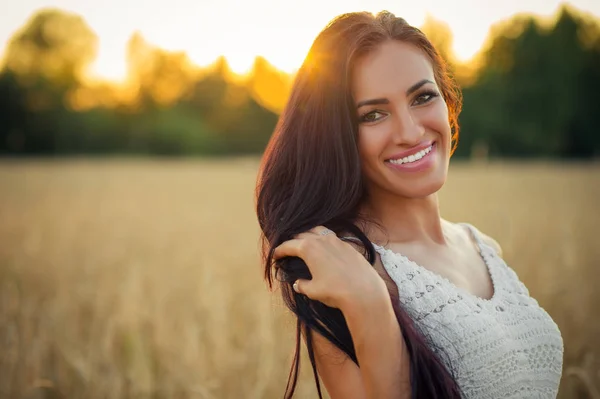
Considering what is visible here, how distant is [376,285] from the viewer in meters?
1.42

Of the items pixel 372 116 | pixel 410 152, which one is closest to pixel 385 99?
pixel 372 116

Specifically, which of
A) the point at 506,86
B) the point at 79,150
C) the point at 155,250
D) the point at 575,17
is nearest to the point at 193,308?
the point at 155,250

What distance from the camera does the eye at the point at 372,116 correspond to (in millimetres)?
1804

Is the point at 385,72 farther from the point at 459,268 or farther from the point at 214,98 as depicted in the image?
the point at 214,98

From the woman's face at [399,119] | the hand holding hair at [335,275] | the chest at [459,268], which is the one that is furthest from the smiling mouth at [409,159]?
the hand holding hair at [335,275]

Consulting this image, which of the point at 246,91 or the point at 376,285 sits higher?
the point at 246,91

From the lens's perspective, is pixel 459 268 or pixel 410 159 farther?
pixel 459 268

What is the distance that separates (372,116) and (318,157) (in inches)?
9.5

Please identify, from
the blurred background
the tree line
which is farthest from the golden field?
the tree line

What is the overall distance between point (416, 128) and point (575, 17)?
46.7m

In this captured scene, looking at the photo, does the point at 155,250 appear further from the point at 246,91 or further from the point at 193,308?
the point at 246,91

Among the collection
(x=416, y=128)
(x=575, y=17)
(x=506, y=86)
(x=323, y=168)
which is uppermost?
(x=575, y=17)

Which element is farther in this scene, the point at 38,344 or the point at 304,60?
the point at 38,344

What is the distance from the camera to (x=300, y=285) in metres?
1.55
